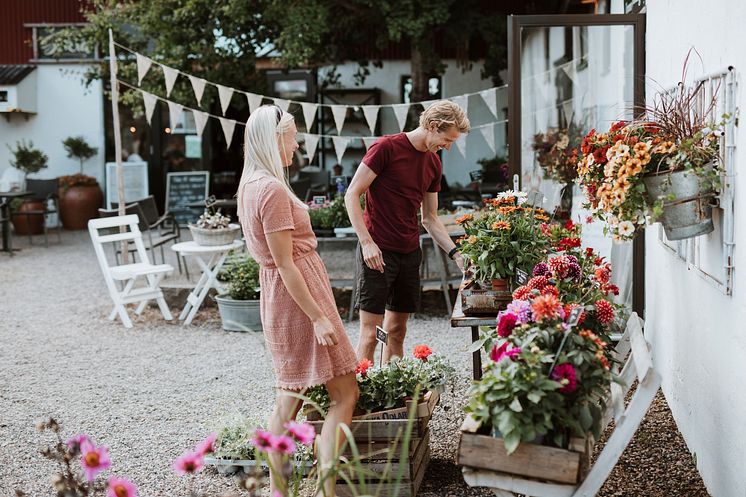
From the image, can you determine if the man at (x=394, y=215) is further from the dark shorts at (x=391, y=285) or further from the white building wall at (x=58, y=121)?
the white building wall at (x=58, y=121)

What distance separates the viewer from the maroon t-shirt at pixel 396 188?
4.32 metres

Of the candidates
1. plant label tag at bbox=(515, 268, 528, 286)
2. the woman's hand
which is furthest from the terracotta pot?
the woman's hand

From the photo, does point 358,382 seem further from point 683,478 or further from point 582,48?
point 582,48

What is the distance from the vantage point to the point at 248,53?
1162 centimetres

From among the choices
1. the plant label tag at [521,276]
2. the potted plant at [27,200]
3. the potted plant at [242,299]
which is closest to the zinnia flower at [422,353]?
the plant label tag at [521,276]

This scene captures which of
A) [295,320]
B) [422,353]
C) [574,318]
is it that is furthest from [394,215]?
[574,318]

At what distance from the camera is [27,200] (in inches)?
571

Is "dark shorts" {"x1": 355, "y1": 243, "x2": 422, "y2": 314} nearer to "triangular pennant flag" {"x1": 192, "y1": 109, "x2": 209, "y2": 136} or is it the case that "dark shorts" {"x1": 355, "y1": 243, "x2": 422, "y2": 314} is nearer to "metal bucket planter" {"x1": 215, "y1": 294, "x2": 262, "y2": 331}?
"metal bucket planter" {"x1": 215, "y1": 294, "x2": 262, "y2": 331}

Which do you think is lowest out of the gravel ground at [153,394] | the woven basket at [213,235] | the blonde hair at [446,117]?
the gravel ground at [153,394]

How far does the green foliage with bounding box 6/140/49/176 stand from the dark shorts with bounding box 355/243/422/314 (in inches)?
478

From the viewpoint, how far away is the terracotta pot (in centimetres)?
1448

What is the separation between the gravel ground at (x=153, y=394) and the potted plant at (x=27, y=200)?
558 centimetres

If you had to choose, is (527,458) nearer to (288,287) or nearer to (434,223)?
(288,287)

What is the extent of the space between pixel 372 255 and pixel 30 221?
11763mm
